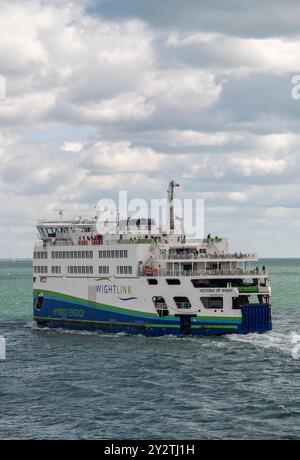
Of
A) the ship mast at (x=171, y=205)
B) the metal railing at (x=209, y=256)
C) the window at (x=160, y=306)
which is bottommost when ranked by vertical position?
the window at (x=160, y=306)

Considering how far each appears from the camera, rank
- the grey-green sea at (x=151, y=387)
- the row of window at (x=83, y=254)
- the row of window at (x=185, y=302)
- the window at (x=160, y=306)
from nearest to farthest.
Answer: the grey-green sea at (x=151, y=387) → the row of window at (x=185, y=302) → the window at (x=160, y=306) → the row of window at (x=83, y=254)

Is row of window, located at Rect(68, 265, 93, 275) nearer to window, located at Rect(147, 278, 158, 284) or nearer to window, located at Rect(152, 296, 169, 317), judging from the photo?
window, located at Rect(147, 278, 158, 284)

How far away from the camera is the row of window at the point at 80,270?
80938 millimetres

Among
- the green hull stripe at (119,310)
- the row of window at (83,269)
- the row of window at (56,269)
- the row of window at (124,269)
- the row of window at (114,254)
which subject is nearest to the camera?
the green hull stripe at (119,310)

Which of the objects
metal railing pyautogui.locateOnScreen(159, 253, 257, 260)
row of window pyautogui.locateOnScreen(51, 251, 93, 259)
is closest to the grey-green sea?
metal railing pyautogui.locateOnScreen(159, 253, 257, 260)

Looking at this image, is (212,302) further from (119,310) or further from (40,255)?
(40,255)

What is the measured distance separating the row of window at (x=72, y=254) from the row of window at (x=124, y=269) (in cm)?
429

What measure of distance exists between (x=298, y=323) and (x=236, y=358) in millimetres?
28591

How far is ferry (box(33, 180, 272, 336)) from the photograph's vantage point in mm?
71750

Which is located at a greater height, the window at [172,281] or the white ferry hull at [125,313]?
the window at [172,281]

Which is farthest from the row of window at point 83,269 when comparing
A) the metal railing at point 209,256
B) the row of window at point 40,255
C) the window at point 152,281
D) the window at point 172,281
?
the window at point 172,281

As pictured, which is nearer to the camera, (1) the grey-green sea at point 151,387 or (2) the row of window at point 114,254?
(1) the grey-green sea at point 151,387

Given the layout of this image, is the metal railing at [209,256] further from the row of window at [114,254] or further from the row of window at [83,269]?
the row of window at [114,254]
